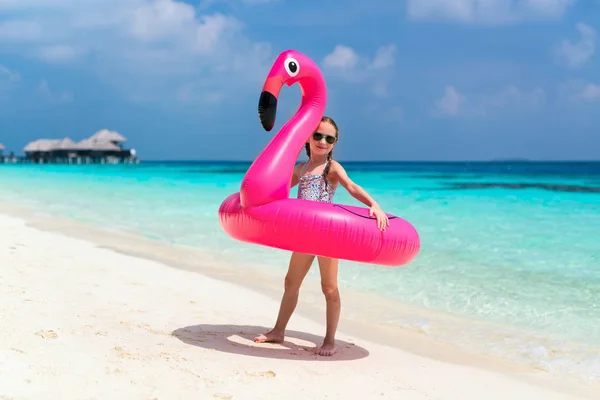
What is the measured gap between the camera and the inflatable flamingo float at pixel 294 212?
3.22 m

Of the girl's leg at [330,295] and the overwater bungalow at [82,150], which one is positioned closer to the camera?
the girl's leg at [330,295]

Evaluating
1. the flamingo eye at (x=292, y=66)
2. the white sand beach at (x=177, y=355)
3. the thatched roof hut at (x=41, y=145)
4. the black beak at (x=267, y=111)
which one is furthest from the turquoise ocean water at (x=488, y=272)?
the thatched roof hut at (x=41, y=145)

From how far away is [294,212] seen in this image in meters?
3.25

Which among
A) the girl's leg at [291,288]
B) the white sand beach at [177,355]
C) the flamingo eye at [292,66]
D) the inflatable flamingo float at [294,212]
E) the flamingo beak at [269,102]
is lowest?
the white sand beach at [177,355]

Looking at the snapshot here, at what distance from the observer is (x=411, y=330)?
4684 mm

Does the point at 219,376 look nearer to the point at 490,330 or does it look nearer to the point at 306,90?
the point at 306,90

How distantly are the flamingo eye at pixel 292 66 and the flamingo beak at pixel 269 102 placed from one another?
76 mm

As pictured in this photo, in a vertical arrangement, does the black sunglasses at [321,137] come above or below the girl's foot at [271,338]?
above

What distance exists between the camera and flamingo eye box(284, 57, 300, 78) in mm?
3617

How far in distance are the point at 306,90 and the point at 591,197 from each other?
18.5 m

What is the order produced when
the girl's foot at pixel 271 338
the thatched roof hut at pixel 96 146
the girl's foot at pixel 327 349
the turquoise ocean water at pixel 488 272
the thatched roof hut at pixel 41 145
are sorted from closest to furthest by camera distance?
the girl's foot at pixel 327 349, the girl's foot at pixel 271 338, the turquoise ocean water at pixel 488 272, the thatched roof hut at pixel 96 146, the thatched roof hut at pixel 41 145

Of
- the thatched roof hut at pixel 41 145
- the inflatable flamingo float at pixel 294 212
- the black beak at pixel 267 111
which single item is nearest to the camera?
the inflatable flamingo float at pixel 294 212

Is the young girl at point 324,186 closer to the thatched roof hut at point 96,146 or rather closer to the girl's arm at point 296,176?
the girl's arm at point 296,176

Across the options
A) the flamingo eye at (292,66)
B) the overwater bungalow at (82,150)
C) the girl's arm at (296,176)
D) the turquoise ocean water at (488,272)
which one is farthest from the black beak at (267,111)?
the overwater bungalow at (82,150)
